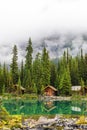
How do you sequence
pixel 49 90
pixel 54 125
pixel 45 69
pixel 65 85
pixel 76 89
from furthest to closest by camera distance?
1. pixel 45 69
2. pixel 76 89
3. pixel 49 90
4. pixel 65 85
5. pixel 54 125

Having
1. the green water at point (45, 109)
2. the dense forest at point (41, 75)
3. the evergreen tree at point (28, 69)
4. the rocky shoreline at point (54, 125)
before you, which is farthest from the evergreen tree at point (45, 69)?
the rocky shoreline at point (54, 125)

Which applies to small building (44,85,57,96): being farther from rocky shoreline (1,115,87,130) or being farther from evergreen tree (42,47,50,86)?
rocky shoreline (1,115,87,130)

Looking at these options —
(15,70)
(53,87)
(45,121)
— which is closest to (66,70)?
(53,87)

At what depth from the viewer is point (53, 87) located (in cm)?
7831

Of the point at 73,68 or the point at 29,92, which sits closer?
the point at 29,92

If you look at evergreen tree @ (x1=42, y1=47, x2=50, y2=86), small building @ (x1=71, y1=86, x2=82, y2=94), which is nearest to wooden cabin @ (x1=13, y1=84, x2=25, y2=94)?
evergreen tree @ (x1=42, y1=47, x2=50, y2=86)

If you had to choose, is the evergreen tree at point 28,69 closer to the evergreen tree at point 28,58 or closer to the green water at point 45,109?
the evergreen tree at point 28,58

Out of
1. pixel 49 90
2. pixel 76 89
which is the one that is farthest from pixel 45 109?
pixel 76 89

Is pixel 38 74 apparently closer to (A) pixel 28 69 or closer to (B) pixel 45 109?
(A) pixel 28 69

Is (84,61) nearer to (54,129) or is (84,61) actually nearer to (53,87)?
(53,87)

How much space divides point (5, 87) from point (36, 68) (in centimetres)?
835

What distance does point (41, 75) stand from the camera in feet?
254

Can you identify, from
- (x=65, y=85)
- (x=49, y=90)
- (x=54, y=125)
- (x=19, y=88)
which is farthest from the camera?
(x=49, y=90)

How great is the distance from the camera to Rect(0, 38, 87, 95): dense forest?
74375mm
